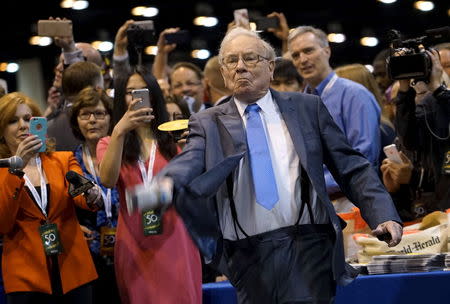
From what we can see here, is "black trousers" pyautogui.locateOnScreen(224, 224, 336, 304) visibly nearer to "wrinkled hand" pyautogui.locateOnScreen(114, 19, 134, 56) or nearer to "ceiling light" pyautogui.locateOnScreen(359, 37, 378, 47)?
"wrinkled hand" pyautogui.locateOnScreen(114, 19, 134, 56)

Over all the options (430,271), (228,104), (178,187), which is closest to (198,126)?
(228,104)

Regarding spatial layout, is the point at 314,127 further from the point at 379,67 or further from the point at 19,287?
the point at 379,67

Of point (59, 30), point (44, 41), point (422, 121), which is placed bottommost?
point (422, 121)

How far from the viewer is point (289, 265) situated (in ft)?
13.5

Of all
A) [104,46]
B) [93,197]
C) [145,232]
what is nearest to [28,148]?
[93,197]

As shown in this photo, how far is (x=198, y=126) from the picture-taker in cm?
426

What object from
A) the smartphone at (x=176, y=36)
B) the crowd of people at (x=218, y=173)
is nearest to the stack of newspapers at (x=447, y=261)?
the crowd of people at (x=218, y=173)

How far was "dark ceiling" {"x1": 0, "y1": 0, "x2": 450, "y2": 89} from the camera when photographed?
40.7ft

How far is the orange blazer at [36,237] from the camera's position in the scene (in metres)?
5.25

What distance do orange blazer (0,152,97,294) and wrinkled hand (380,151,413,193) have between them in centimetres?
213

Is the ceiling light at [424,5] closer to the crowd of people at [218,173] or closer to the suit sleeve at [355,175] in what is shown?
the crowd of people at [218,173]

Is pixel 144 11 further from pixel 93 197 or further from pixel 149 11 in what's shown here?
pixel 93 197

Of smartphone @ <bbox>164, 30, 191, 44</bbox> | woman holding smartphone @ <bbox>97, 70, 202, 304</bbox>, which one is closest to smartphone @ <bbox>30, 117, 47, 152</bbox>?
woman holding smartphone @ <bbox>97, 70, 202, 304</bbox>

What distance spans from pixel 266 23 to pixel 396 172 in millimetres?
1760
